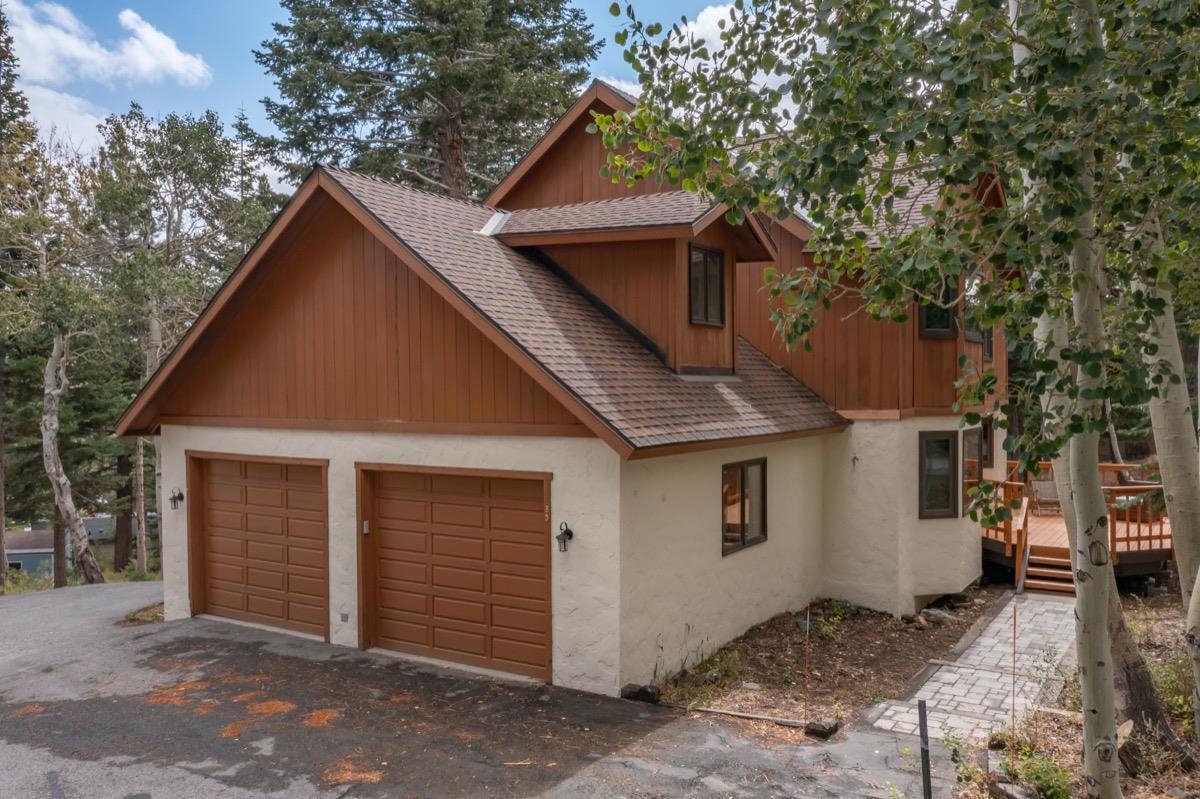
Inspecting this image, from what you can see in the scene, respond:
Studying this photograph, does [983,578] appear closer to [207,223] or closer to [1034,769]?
[1034,769]

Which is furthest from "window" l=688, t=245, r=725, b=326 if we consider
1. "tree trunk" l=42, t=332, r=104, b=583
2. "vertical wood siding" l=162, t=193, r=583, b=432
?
"tree trunk" l=42, t=332, r=104, b=583

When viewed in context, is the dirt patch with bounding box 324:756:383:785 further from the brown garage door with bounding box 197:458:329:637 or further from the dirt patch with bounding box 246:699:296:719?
the brown garage door with bounding box 197:458:329:637

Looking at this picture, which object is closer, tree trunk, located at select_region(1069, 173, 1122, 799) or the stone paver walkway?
tree trunk, located at select_region(1069, 173, 1122, 799)

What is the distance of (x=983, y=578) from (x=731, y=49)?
41.9 feet

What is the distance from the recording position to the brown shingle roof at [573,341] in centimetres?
903

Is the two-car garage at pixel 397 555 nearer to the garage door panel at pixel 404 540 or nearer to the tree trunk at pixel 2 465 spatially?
the garage door panel at pixel 404 540

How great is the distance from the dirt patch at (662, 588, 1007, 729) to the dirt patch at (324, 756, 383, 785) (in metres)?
3.43

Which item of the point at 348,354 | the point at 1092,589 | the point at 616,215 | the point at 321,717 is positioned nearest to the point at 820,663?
the point at 1092,589

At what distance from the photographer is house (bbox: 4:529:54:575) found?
47359 mm

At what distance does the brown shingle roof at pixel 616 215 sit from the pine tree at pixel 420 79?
10.6 m

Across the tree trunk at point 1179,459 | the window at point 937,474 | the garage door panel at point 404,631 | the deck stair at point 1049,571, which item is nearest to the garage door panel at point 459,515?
the garage door panel at point 404,631

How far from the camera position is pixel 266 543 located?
11.9 m

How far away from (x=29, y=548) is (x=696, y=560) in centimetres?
5273

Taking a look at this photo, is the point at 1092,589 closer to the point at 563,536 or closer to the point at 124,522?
the point at 563,536
